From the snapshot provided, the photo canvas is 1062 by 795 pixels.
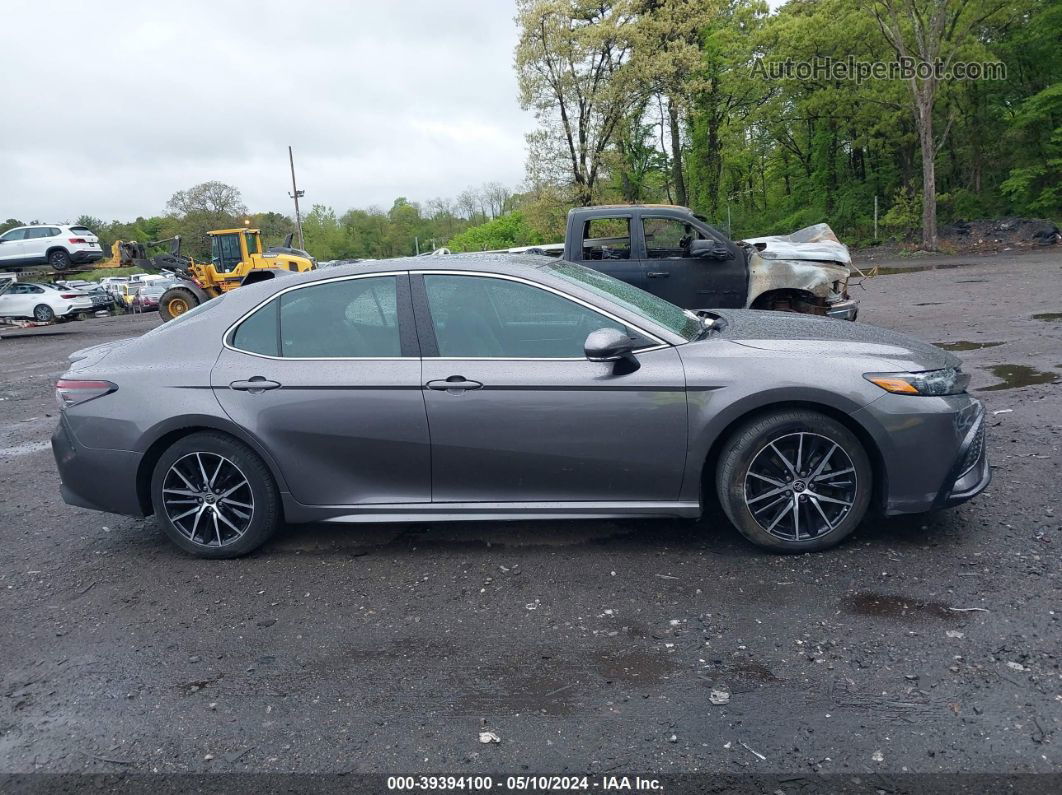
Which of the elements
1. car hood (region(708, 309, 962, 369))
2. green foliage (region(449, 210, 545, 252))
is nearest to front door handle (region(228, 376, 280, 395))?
car hood (region(708, 309, 962, 369))

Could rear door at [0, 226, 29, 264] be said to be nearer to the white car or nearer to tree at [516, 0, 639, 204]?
the white car

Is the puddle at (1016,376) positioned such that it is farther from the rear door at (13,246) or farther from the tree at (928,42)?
the rear door at (13,246)

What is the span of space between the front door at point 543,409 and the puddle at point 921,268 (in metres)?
20.7

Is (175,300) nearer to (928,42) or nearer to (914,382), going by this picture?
(914,382)

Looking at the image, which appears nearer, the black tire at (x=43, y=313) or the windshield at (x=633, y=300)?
the windshield at (x=633, y=300)

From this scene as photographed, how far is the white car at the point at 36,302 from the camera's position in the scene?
28.3 m

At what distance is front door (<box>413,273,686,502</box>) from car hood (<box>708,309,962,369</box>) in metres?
0.53

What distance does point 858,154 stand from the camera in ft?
141

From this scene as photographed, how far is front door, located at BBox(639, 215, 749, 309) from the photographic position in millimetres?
9492

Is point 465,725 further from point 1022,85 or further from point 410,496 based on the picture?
point 1022,85

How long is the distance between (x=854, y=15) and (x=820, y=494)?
3537cm

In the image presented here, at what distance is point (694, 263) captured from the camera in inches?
374

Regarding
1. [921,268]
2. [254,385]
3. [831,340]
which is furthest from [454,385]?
[921,268]

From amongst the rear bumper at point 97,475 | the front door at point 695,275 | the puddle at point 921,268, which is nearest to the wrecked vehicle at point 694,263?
the front door at point 695,275
